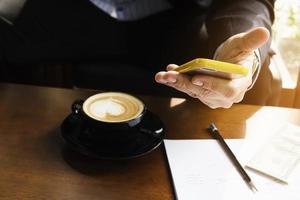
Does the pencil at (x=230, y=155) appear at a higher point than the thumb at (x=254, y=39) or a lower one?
lower

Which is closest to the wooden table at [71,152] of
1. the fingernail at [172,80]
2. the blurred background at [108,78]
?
the fingernail at [172,80]

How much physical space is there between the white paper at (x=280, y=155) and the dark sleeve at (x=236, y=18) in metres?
0.19

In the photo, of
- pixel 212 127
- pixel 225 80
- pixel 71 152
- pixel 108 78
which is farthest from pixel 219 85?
pixel 108 78

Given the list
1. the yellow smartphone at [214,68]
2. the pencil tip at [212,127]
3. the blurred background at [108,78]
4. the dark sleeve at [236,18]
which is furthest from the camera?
the blurred background at [108,78]

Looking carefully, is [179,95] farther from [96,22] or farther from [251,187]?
[251,187]

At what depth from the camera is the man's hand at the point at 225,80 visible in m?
0.63

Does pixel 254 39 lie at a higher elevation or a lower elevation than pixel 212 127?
higher

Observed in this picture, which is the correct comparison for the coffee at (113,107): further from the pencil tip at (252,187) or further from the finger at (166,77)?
the pencil tip at (252,187)

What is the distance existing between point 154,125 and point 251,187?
0.20 metres

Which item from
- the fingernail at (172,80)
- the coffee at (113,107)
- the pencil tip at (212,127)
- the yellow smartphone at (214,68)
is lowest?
the pencil tip at (212,127)

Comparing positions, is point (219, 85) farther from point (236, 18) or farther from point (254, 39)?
point (236, 18)

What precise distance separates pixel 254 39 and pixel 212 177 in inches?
9.3

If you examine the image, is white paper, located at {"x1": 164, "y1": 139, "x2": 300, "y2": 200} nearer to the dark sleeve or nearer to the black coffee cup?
the black coffee cup

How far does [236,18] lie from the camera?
91cm
